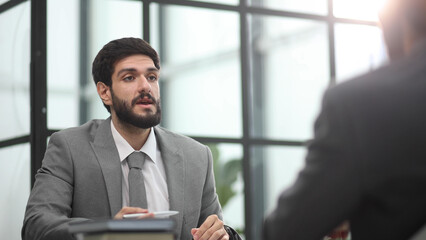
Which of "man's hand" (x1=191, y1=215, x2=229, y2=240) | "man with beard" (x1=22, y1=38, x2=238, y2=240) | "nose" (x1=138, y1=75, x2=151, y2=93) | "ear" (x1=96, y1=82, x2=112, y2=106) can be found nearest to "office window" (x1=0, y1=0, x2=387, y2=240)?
"ear" (x1=96, y1=82, x2=112, y2=106)

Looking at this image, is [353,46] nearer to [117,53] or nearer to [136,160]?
[117,53]

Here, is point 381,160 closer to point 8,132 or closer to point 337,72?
point 8,132

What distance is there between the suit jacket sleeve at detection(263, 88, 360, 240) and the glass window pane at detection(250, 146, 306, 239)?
3.77 meters

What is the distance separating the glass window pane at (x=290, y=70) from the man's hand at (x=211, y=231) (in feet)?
8.39

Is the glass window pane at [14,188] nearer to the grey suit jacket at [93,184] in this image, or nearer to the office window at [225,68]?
the office window at [225,68]

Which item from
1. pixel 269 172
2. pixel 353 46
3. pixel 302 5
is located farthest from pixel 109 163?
pixel 353 46

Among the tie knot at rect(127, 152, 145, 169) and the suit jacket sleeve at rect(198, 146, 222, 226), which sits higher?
the tie knot at rect(127, 152, 145, 169)

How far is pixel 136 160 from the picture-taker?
3.11 m

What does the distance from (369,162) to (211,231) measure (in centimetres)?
151

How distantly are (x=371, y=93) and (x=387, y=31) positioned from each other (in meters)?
0.17

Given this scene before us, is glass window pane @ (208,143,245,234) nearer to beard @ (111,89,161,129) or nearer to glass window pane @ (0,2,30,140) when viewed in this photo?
glass window pane @ (0,2,30,140)

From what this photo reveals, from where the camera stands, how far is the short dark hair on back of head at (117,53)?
324 cm

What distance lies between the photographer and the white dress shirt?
306 cm

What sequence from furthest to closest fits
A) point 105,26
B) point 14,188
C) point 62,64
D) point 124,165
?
point 105,26 < point 62,64 < point 14,188 < point 124,165
